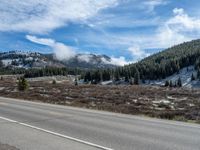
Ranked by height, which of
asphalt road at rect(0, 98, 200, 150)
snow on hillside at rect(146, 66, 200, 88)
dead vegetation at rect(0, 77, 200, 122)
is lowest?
asphalt road at rect(0, 98, 200, 150)

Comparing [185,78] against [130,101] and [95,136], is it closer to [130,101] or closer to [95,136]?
[130,101]

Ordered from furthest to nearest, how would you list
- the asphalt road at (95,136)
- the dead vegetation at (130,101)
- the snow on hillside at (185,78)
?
the snow on hillside at (185,78) < the dead vegetation at (130,101) < the asphalt road at (95,136)

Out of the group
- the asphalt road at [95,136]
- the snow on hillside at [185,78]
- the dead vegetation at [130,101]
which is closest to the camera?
the asphalt road at [95,136]

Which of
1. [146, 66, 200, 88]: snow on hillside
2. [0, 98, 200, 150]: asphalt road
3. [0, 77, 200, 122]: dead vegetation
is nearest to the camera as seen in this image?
[0, 98, 200, 150]: asphalt road

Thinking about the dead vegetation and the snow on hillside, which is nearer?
the dead vegetation

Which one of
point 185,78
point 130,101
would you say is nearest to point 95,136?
point 130,101

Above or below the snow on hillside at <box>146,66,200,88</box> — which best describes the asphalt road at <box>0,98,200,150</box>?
below

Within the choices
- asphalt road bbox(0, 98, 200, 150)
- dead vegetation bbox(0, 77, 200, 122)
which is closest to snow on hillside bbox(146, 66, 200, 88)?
dead vegetation bbox(0, 77, 200, 122)

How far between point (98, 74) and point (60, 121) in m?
152

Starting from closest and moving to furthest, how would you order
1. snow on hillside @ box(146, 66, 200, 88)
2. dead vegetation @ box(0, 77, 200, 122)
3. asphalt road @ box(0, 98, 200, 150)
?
asphalt road @ box(0, 98, 200, 150) < dead vegetation @ box(0, 77, 200, 122) < snow on hillside @ box(146, 66, 200, 88)

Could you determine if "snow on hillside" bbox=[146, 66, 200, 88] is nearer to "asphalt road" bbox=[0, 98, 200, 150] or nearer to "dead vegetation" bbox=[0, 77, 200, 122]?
"dead vegetation" bbox=[0, 77, 200, 122]

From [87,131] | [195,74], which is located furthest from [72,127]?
[195,74]

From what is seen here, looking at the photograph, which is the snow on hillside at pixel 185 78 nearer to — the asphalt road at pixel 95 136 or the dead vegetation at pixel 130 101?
the dead vegetation at pixel 130 101

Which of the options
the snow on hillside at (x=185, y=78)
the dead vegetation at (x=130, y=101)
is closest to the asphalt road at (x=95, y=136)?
the dead vegetation at (x=130, y=101)
